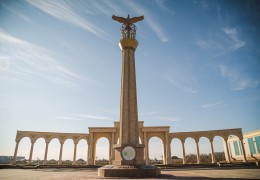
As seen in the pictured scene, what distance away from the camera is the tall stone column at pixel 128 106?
16.9 metres

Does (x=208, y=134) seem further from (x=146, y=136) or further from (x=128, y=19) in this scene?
(x=128, y=19)

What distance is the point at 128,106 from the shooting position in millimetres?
18547

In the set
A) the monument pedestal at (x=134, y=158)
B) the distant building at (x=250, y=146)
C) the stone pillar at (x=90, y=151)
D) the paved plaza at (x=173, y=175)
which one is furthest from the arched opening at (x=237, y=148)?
the monument pedestal at (x=134, y=158)

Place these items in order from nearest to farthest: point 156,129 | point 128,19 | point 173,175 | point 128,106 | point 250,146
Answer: point 173,175 → point 128,106 → point 128,19 → point 156,129 → point 250,146

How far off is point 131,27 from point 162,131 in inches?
1017

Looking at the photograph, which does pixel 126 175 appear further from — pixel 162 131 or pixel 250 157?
pixel 250 157

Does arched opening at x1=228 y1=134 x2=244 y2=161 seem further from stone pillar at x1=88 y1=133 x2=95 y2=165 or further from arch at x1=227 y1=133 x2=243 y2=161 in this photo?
stone pillar at x1=88 y1=133 x2=95 y2=165

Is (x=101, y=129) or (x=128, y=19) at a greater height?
(x=128, y=19)

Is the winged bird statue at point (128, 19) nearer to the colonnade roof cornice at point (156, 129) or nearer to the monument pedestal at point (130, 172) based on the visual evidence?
the monument pedestal at point (130, 172)

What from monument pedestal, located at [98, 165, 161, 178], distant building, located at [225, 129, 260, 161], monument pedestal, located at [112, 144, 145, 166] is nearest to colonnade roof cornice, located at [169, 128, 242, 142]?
distant building, located at [225, 129, 260, 161]

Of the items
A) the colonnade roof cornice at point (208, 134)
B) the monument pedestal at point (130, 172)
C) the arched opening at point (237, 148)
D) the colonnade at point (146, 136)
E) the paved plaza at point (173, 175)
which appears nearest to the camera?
the paved plaza at point (173, 175)

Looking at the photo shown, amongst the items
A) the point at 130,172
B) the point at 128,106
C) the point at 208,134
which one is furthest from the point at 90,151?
the point at 130,172

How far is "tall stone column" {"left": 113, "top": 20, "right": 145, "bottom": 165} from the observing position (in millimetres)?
16922

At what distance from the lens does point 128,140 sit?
17562 mm
